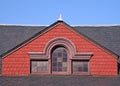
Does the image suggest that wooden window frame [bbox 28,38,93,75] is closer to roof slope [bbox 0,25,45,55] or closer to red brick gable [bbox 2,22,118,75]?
red brick gable [bbox 2,22,118,75]

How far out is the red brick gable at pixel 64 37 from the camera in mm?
29375

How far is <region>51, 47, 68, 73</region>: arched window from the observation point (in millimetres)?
29516

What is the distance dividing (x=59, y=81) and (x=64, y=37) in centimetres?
377

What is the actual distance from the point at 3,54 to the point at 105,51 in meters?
7.94

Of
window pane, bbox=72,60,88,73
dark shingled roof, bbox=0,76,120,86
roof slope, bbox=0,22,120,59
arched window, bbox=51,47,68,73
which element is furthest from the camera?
roof slope, bbox=0,22,120,59

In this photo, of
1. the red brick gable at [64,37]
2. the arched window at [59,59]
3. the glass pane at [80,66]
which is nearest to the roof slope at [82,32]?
the red brick gable at [64,37]

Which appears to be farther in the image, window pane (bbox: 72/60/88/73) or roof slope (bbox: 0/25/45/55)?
roof slope (bbox: 0/25/45/55)

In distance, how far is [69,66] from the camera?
→ 29.4 m

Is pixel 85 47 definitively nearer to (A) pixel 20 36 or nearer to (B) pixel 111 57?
(B) pixel 111 57

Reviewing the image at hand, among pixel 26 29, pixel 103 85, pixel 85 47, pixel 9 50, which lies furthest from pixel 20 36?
pixel 103 85

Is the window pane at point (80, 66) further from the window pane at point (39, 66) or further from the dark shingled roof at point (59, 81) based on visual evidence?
the window pane at point (39, 66)

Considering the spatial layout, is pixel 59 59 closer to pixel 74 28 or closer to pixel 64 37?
pixel 64 37

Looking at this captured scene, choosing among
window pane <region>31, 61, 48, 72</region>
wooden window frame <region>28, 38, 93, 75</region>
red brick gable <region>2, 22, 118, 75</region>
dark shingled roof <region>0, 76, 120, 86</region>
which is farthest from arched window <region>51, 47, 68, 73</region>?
dark shingled roof <region>0, 76, 120, 86</region>

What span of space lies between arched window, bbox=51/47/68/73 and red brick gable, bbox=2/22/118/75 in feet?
3.12
